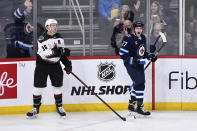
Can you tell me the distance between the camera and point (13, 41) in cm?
673

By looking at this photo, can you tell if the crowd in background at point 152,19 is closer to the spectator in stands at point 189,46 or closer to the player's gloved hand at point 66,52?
the spectator in stands at point 189,46

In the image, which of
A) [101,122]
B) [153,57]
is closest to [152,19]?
[153,57]

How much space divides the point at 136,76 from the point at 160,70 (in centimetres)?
61

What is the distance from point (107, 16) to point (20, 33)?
1.15 m

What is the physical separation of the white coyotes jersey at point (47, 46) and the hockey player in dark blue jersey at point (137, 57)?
777 mm

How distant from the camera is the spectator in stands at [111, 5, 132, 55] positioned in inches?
276

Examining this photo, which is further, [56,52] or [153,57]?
[153,57]

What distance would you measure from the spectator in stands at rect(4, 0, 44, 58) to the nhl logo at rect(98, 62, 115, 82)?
3.03ft

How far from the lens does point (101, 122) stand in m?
6.35

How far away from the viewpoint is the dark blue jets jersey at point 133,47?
6.39 meters

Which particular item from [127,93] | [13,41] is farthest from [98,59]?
[13,41]

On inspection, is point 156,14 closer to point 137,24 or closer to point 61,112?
point 137,24

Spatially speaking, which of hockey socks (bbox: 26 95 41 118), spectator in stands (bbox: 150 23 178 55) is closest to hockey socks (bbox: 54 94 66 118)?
hockey socks (bbox: 26 95 41 118)

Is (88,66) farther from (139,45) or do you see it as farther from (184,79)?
(184,79)
